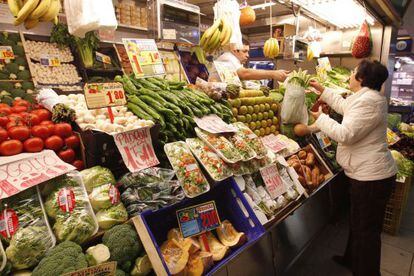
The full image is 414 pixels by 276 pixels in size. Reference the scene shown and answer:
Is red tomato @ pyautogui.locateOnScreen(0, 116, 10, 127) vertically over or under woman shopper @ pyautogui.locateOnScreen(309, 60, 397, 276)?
over

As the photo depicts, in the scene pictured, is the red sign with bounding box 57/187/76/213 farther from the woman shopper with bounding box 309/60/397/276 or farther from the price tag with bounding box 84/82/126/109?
the woman shopper with bounding box 309/60/397/276

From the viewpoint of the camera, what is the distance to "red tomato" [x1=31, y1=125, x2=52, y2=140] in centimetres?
173

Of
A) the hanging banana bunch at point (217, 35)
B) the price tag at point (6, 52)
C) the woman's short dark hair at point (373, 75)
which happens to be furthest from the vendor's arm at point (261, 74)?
the price tag at point (6, 52)

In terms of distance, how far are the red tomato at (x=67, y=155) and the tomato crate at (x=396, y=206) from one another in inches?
157

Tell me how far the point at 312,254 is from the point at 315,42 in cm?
450

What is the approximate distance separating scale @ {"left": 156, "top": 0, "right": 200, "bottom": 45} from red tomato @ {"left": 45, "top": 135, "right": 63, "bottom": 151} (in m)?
2.08

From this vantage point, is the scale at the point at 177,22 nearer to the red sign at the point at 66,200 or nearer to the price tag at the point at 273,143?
the price tag at the point at 273,143

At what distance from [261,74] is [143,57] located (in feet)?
5.31

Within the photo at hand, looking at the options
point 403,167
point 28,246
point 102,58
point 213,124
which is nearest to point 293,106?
point 213,124

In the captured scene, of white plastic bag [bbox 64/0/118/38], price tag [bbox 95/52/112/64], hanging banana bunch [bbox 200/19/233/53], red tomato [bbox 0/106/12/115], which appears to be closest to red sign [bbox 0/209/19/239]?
red tomato [bbox 0/106/12/115]

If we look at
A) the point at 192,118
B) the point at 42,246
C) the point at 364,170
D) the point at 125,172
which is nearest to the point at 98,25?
the point at 192,118

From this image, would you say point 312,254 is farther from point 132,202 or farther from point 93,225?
point 93,225

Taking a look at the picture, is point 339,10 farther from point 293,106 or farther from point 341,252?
point 341,252

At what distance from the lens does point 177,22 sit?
3566 millimetres
